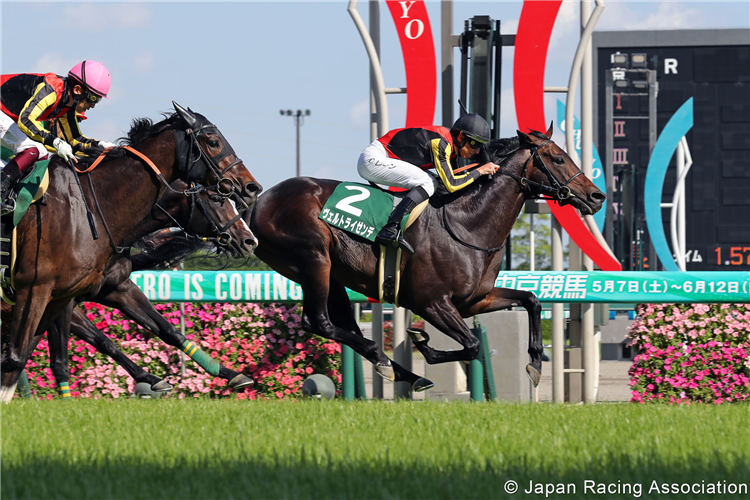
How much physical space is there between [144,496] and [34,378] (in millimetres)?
4797

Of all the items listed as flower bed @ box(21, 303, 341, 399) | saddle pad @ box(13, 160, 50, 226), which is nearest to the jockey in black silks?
flower bed @ box(21, 303, 341, 399)

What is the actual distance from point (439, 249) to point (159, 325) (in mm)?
2021

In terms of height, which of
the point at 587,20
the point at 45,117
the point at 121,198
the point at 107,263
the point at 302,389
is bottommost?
the point at 302,389

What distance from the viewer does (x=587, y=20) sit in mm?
7602

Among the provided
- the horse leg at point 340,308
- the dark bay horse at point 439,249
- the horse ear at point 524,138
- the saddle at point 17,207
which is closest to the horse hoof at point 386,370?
the dark bay horse at point 439,249

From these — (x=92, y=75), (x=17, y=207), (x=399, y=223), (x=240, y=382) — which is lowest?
(x=240, y=382)

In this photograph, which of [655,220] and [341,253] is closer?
[341,253]

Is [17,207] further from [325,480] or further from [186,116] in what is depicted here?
[325,480]

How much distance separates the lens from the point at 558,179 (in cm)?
634

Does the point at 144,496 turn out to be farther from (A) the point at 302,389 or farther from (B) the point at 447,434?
(A) the point at 302,389

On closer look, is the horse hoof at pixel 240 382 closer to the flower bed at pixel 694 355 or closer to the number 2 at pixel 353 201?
the number 2 at pixel 353 201

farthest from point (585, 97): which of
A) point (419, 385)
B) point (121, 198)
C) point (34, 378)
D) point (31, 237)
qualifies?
point (34, 378)

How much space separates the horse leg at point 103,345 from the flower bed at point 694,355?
3787 millimetres
